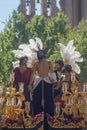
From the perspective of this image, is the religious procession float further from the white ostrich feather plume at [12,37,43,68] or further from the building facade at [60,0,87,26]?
the building facade at [60,0,87,26]

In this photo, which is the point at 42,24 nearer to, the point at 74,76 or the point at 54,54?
the point at 54,54

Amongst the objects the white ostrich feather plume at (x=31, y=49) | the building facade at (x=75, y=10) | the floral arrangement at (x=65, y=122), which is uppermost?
the building facade at (x=75, y=10)

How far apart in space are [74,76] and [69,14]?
43560mm

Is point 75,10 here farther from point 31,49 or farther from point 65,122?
point 65,122

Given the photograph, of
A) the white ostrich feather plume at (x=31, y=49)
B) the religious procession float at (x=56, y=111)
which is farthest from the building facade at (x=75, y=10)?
the religious procession float at (x=56, y=111)

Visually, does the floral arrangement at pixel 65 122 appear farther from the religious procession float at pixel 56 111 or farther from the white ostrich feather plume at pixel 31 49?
the white ostrich feather plume at pixel 31 49

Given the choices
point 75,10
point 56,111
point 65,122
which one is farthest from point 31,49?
point 75,10

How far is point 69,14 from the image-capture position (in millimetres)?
59281

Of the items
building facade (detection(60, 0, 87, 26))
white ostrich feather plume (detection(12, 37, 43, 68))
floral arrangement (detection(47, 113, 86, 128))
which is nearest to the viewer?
floral arrangement (detection(47, 113, 86, 128))

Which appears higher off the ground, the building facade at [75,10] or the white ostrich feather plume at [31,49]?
the building facade at [75,10]

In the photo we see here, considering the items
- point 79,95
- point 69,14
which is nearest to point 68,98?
point 79,95

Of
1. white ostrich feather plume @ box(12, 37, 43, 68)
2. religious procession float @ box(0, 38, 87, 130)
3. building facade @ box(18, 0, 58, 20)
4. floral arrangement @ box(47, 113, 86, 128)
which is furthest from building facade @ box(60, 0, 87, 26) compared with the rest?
floral arrangement @ box(47, 113, 86, 128)

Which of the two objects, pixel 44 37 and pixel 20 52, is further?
pixel 44 37

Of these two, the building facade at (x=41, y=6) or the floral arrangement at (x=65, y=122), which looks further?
the building facade at (x=41, y=6)
